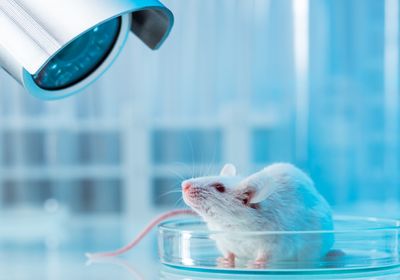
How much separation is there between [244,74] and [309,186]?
2.26 metres

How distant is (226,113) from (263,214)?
2316 mm

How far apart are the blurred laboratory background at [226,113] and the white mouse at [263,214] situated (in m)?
2.20

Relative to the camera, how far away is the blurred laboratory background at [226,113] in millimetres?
3018

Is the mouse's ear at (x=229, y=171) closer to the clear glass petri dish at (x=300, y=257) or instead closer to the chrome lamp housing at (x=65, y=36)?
the clear glass petri dish at (x=300, y=257)

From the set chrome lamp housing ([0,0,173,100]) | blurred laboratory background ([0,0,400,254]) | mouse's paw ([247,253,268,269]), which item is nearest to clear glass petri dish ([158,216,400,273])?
mouse's paw ([247,253,268,269])

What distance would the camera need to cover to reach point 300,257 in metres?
0.75

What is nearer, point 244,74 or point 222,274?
point 222,274

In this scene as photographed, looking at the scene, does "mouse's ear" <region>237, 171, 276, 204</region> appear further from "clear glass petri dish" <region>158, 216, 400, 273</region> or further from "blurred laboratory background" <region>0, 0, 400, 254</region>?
"blurred laboratory background" <region>0, 0, 400, 254</region>

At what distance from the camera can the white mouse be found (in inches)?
29.2

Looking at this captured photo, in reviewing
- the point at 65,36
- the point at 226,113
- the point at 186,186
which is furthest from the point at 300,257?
the point at 226,113

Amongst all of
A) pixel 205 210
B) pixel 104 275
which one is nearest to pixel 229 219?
pixel 205 210

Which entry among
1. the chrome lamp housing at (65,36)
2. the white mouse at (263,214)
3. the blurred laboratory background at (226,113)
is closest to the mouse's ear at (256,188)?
the white mouse at (263,214)

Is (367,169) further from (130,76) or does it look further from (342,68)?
(130,76)

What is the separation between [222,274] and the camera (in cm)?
76
